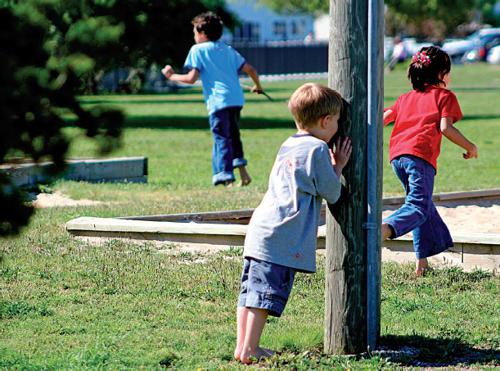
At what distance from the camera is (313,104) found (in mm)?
5047

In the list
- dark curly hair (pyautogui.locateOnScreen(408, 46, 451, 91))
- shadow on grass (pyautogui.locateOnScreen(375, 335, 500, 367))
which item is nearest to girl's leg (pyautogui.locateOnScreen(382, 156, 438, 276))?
dark curly hair (pyautogui.locateOnScreen(408, 46, 451, 91))

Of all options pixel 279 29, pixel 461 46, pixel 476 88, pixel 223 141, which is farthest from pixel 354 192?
pixel 279 29

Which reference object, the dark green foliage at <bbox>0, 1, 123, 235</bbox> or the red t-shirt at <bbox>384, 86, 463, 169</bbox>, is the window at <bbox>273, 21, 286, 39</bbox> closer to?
the red t-shirt at <bbox>384, 86, 463, 169</bbox>

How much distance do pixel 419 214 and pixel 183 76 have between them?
16.2ft

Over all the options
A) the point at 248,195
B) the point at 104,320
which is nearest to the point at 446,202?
the point at 248,195

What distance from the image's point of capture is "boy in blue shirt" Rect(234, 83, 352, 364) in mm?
5023

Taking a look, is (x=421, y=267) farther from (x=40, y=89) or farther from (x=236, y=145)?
(x=236, y=145)

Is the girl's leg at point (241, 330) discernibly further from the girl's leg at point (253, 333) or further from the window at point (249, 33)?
the window at point (249, 33)

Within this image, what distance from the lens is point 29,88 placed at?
2699 mm

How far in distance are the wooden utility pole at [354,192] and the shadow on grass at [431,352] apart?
0.25 metres

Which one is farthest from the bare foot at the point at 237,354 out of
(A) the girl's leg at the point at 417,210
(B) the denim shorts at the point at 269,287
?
(A) the girl's leg at the point at 417,210

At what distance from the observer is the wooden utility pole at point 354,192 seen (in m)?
5.15

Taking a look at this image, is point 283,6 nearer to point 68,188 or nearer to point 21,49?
point 68,188

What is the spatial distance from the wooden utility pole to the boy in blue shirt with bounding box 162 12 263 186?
6.61 m
